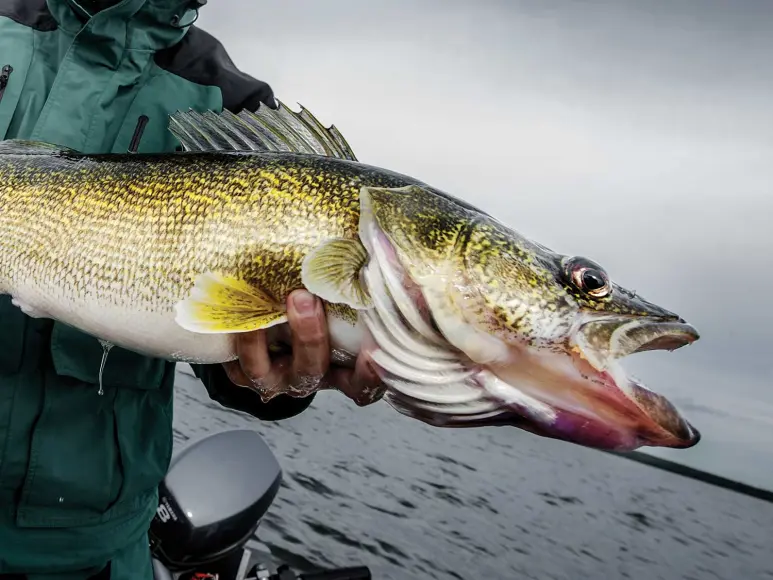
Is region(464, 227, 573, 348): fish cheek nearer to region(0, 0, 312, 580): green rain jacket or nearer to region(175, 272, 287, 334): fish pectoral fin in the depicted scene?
region(175, 272, 287, 334): fish pectoral fin

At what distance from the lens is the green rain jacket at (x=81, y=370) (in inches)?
109

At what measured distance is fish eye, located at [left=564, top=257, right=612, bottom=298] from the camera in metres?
2.09

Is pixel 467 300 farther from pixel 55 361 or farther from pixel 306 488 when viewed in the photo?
pixel 306 488

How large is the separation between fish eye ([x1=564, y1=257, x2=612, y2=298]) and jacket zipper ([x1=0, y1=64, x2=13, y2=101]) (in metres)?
2.54

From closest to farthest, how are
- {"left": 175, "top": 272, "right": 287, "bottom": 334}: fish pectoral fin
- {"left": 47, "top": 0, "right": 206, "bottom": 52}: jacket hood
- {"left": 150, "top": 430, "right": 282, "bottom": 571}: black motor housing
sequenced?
{"left": 175, "top": 272, "right": 287, "bottom": 334}: fish pectoral fin → {"left": 47, "top": 0, "right": 206, "bottom": 52}: jacket hood → {"left": 150, "top": 430, "right": 282, "bottom": 571}: black motor housing

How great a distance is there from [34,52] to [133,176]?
1.04 meters

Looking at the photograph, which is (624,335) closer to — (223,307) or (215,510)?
(223,307)

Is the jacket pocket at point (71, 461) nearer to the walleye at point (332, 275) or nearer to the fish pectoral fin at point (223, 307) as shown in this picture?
the walleye at point (332, 275)

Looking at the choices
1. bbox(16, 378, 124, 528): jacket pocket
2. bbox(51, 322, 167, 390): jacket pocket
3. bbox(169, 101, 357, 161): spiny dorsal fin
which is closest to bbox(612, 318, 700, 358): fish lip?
bbox(169, 101, 357, 161): spiny dorsal fin

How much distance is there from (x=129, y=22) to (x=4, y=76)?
0.62 m

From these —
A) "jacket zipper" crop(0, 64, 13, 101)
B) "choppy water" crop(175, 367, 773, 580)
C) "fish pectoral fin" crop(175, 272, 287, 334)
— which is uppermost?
"jacket zipper" crop(0, 64, 13, 101)

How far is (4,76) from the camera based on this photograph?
2836mm

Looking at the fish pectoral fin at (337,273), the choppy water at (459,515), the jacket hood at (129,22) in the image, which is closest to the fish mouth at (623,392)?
the fish pectoral fin at (337,273)

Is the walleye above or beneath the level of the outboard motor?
above
